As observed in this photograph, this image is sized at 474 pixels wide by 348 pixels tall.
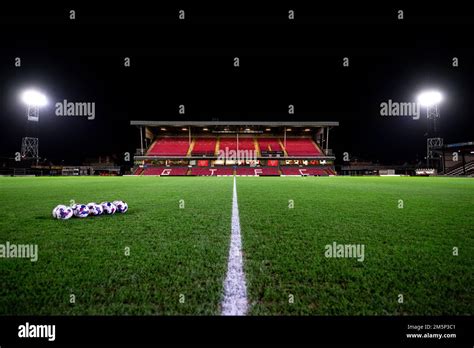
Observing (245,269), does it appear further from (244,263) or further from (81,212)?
(81,212)

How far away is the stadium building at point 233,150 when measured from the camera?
4416 centimetres

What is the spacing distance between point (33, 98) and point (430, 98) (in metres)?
61.7

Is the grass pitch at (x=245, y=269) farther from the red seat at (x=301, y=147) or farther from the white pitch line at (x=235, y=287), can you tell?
the red seat at (x=301, y=147)

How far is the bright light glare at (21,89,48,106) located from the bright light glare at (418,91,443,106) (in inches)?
2318

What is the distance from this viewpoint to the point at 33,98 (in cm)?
3562

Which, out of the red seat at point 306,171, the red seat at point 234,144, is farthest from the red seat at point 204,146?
the red seat at point 306,171

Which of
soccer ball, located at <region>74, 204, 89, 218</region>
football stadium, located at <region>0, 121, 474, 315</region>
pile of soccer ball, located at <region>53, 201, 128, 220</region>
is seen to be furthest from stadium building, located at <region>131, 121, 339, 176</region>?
football stadium, located at <region>0, 121, 474, 315</region>

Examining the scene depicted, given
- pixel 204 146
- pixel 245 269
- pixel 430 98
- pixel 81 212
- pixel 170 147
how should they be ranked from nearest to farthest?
pixel 245 269 → pixel 81 212 → pixel 430 98 → pixel 170 147 → pixel 204 146

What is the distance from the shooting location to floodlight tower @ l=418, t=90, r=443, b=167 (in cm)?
3700

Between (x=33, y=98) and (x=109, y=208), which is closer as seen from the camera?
(x=109, y=208)

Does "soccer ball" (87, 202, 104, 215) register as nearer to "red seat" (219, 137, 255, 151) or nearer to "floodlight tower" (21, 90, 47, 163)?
"floodlight tower" (21, 90, 47, 163)

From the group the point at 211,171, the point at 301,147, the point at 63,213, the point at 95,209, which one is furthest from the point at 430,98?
the point at 63,213
